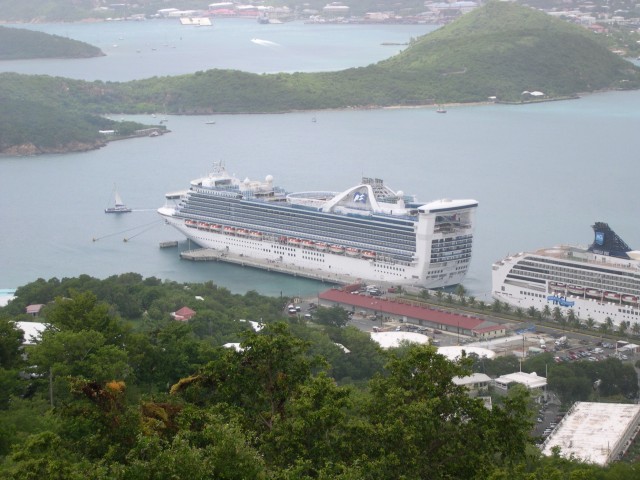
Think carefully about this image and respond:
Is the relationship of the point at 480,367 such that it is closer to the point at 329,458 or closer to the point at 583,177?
the point at 329,458

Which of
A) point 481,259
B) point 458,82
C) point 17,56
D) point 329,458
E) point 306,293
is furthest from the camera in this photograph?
point 17,56

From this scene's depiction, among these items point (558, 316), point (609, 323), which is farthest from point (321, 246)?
point (609, 323)

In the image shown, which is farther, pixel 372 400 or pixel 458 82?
pixel 458 82

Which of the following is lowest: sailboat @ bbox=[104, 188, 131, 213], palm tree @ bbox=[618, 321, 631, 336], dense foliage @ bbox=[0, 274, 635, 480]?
sailboat @ bbox=[104, 188, 131, 213]

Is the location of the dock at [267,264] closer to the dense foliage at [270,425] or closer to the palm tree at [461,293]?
the palm tree at [461,293]

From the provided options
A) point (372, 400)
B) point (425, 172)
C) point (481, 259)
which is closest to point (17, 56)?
point (425, 172)

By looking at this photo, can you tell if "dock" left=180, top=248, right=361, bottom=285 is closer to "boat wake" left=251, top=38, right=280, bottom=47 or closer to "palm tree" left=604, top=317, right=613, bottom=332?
"palm tree" left=604, top=317, right=613, bottom=332

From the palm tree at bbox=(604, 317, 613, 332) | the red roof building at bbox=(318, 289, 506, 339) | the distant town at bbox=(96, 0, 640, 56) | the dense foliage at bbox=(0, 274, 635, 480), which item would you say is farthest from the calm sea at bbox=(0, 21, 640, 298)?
the distant town at bbox=(96, 0, 640, 56)
